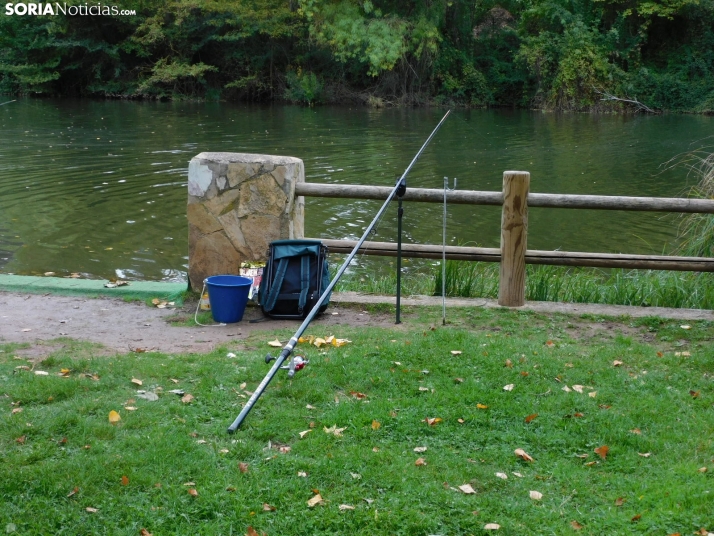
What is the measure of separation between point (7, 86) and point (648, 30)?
90.6 ft

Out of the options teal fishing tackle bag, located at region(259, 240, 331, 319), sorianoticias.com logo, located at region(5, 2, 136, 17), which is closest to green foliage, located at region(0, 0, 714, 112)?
sorianoticias.com logo, located at region(5, 2, 136, 17)

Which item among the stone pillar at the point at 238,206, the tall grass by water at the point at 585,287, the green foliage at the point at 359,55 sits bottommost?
the tall grass by water at the point at 585,287

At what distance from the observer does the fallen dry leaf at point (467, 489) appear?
12.0 feet

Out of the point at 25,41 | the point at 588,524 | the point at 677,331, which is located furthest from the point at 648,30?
the point at 588,524

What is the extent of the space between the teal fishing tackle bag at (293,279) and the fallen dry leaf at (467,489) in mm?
2914

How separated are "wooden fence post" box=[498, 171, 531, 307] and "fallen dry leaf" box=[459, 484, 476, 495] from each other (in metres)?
3.35

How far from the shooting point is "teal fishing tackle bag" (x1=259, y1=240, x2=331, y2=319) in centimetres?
647

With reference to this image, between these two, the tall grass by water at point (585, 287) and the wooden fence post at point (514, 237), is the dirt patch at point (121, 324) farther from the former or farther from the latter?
the tall grass by water at point (585, 287)

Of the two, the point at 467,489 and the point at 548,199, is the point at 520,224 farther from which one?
the point at 467,489

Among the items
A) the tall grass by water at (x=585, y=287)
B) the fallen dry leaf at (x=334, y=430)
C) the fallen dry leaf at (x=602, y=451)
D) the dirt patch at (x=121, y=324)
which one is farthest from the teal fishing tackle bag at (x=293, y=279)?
the fallen dry leaf at (x=602, y=451)

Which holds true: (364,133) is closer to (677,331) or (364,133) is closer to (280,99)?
(280,99)

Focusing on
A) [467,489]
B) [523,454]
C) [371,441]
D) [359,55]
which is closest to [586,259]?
[523,454]

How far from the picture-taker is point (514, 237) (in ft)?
22.3

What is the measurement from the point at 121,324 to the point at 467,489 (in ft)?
11.6
